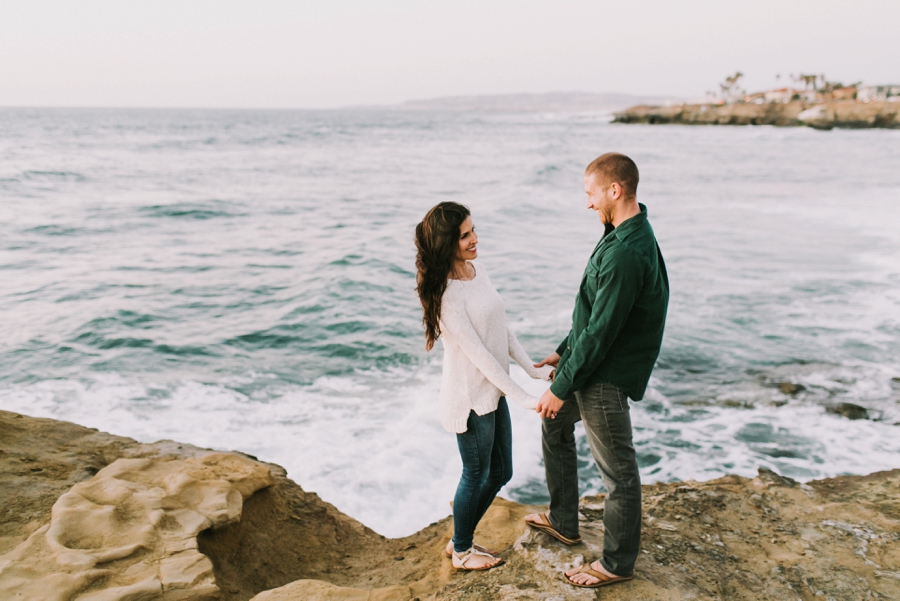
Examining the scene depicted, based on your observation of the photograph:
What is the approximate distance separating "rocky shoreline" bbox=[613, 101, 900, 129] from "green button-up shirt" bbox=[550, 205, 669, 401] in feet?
214

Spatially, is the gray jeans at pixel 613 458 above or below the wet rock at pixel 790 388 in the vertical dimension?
above

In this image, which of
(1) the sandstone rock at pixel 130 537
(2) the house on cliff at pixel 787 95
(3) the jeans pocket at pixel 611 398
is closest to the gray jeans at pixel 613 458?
(3) the jeans pocket at pixel 611 398

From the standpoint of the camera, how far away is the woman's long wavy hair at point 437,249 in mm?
2826

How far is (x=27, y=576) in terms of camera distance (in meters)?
2.69

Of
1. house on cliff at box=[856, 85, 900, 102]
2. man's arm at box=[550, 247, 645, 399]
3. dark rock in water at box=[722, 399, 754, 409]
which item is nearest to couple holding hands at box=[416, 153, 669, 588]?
man's arm at box=[550, 247, 645, 399]

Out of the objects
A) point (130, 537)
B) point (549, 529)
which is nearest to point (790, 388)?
point (549, 529)

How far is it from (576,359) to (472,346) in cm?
50

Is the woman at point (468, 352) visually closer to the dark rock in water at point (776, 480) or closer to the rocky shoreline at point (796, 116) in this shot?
the dark rock in water at point (776, 480)

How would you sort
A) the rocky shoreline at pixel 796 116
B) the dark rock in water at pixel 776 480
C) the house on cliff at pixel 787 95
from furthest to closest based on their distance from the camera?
the house on cliff at pixel 787 95
the rocky shoreline at pixel 796 116
the dark rock in water at pixel 776 480

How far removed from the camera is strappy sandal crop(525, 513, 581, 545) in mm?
3264

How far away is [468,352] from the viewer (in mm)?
2896

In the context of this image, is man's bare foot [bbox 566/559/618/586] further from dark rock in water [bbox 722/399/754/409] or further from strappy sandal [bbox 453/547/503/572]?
dark rock in water [bbox 722/399/754/409]

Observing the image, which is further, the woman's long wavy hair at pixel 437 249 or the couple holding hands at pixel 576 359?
the woman's long wavy hair at pixel 437 249

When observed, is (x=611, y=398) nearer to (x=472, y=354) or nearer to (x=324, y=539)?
(x=472, y=354)
